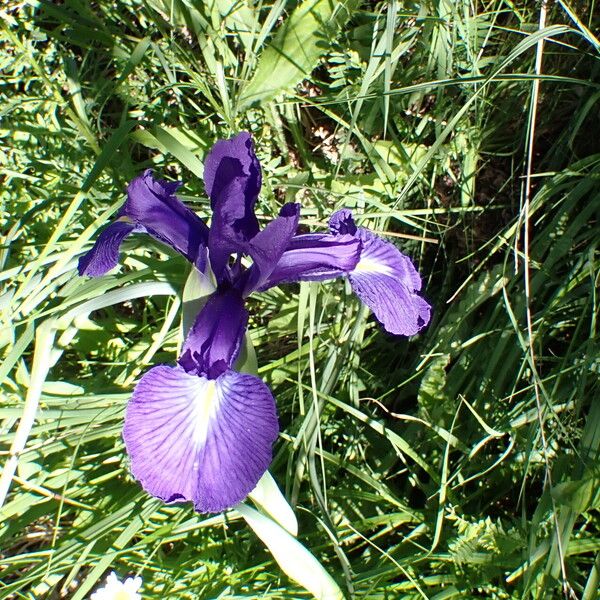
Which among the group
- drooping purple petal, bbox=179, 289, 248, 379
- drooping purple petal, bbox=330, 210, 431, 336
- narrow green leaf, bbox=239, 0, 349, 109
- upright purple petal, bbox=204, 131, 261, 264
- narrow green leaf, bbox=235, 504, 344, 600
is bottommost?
narrow green leaf, bbox=235, 504, 344, 600

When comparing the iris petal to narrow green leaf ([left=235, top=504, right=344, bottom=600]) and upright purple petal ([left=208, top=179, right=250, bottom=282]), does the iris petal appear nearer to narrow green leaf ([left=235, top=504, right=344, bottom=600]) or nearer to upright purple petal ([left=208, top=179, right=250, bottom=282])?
upright purple petal ([left=208, top=179, right=250, bottom=282])

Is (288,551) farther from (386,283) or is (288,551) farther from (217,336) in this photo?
(386,283)

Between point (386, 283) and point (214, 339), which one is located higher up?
point (214, 339)

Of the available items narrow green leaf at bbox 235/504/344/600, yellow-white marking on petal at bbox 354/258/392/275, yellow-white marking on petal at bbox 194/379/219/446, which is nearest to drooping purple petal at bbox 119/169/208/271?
yellow-white marking on petal at bbox 194/379/219/446

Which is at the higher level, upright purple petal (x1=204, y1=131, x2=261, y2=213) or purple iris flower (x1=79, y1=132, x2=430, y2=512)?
upright purple petal (x1=204, y1=131, x2=261, y2=213)

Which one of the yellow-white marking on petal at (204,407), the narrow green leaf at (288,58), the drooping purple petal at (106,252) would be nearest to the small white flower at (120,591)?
the yellow-white marking on petal at (204,407)

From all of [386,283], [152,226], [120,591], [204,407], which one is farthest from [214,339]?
[120,591]

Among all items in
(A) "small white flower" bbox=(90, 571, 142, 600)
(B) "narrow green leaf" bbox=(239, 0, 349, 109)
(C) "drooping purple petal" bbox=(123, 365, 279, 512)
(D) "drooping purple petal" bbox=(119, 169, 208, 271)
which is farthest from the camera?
(B) "narrow green leaf" bbox=(239, 0, 349, 109)

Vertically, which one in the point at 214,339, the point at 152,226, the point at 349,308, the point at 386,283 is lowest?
the point at 349,308

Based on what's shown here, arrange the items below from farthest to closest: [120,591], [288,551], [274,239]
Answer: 1. [120,591]
2. [288,551]
3. [274,239]
